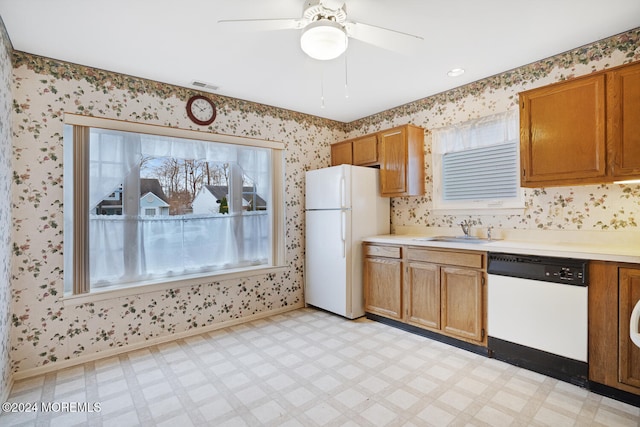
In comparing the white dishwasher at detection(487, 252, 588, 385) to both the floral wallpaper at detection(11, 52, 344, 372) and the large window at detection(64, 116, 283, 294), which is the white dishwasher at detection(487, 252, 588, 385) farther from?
the floral wallpaper at detection(11, 52, 344, 372)

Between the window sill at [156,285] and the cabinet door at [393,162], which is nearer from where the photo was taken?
the window sill at [156,285]

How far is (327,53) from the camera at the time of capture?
190cm

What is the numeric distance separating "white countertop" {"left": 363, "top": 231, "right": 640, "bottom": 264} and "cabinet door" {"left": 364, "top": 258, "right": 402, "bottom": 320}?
39 cm

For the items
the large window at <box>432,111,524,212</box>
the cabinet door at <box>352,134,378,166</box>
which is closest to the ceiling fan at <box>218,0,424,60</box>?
the large window at <box>432,111,524,212</box>

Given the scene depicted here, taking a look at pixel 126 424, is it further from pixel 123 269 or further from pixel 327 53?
pixel 327 53

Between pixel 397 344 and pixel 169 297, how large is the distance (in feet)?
7.29

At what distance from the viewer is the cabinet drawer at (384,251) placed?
3309 millimetres

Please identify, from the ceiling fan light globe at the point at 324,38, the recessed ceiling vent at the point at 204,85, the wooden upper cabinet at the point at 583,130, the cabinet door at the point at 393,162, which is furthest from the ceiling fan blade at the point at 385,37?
the recessed ceiling vent at the point at 204,85

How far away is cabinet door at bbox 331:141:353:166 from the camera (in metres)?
4.18

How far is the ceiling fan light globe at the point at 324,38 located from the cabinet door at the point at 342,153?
2.29 meters

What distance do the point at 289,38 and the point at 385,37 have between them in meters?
0.70

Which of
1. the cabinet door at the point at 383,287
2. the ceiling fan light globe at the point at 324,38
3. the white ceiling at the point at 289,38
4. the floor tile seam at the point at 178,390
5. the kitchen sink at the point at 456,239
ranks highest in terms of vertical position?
the white ceiling at the point at 289,38

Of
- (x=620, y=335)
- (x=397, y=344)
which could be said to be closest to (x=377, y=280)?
(x=397, y=344)

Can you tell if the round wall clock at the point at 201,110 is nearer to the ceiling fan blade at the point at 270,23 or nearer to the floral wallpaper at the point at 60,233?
the floral wallpaper at the point at 60,233
